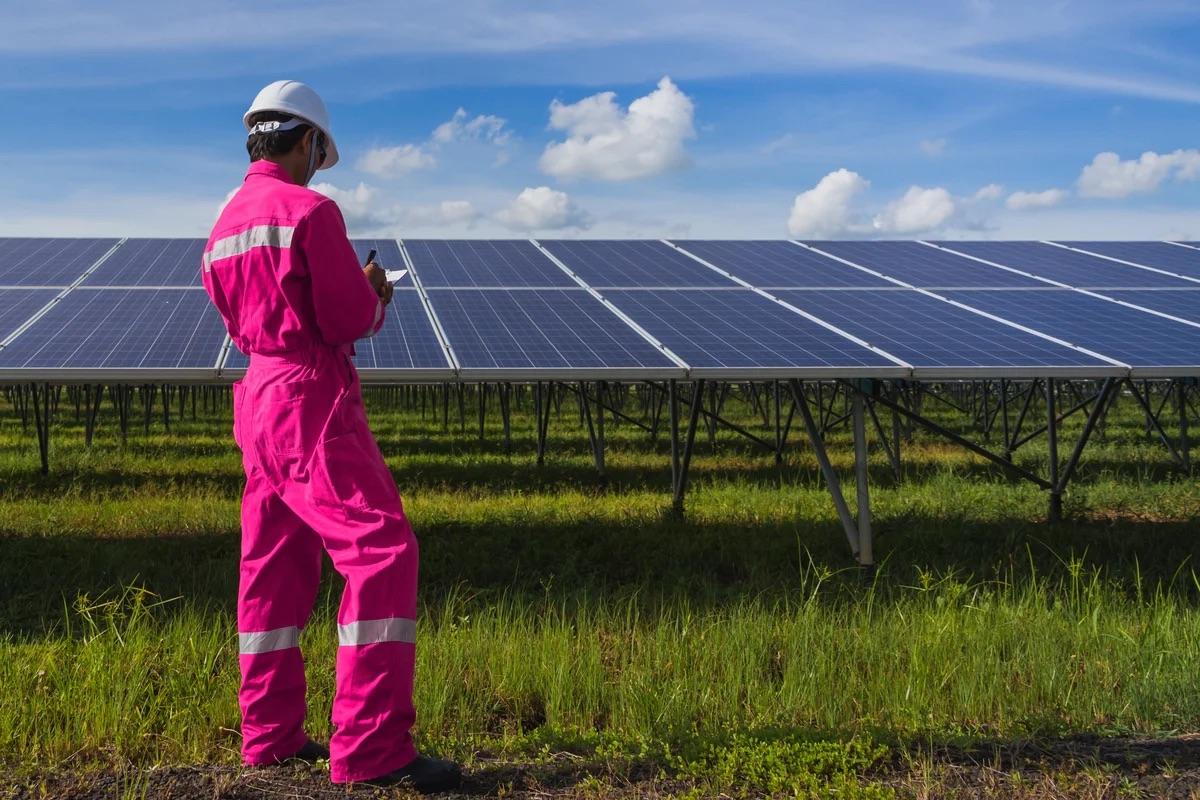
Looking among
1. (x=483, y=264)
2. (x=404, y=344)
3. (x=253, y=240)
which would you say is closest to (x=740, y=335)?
(x=404, y=344)

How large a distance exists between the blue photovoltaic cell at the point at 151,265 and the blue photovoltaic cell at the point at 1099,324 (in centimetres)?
643

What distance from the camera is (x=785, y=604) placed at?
5820 mm

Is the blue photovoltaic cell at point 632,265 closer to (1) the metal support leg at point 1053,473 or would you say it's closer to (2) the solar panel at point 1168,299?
(1) the metal support leg at point 1053,473

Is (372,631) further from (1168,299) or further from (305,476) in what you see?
(1168,299)

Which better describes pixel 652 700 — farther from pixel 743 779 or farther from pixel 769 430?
pixel 769 430

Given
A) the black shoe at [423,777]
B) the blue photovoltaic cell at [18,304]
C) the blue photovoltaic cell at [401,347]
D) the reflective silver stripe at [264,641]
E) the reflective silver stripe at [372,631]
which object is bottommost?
the black shoe at [423,777]

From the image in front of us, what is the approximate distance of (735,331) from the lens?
7305mm

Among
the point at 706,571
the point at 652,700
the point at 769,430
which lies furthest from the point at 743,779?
the point at 769,430

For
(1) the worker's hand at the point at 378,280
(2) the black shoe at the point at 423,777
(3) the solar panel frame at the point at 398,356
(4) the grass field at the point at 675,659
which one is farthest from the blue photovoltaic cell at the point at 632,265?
(2) the black shoe at the point at 423,777

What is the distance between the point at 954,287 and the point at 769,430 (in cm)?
1194

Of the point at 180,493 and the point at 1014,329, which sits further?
the point at 180,493

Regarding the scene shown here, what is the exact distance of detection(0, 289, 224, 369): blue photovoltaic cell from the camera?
6.38 metres

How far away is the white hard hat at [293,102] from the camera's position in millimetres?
3445

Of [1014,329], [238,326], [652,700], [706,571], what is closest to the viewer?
[238,326]
